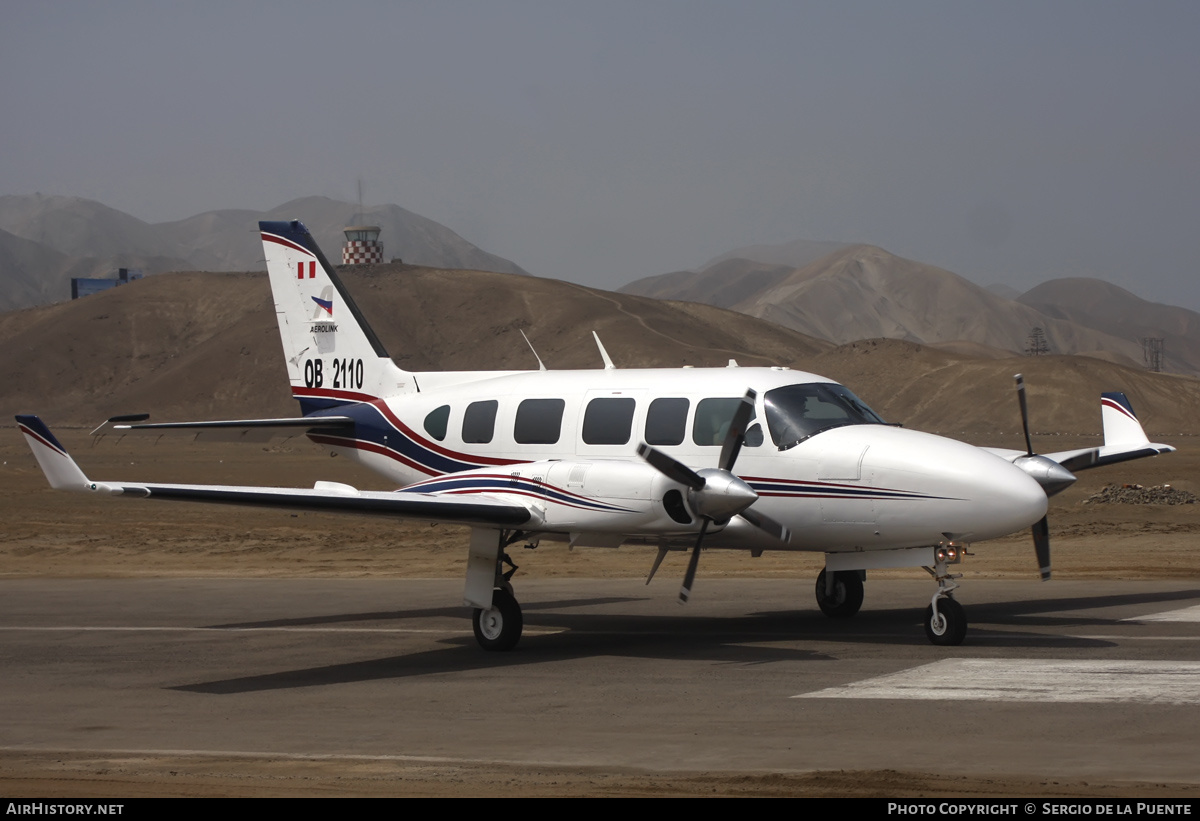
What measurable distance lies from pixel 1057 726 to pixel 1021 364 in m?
79.2

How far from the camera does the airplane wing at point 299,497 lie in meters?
13.8

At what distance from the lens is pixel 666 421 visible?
54.2ft

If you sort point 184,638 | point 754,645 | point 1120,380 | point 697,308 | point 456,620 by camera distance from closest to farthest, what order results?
1. point 754,645
2. point 184,638
3. point 456,620
4. point 1120,380
5. point 697,308

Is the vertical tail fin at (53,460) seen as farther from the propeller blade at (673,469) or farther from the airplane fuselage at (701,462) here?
the propeller blade at (673,469)

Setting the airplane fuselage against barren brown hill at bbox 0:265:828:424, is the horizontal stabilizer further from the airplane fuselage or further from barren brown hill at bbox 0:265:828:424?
barren brown hill at bbox 0:265:828:424

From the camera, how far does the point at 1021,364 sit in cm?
8644

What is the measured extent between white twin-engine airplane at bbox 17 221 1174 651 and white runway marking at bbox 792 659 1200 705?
146cm

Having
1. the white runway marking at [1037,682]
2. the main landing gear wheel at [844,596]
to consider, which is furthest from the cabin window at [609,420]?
A: the white runway marking at [1037,682]

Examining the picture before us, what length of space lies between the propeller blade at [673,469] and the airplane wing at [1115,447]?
498 cm

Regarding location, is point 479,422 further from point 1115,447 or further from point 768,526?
point 1115,447

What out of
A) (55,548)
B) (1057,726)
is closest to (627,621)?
(1057,726)

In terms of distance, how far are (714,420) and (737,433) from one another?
3.33ft

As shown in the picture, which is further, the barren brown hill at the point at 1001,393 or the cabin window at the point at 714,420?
the barren brown hill at the point at 1001,393

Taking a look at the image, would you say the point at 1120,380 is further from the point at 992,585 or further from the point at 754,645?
the point at 754,645
